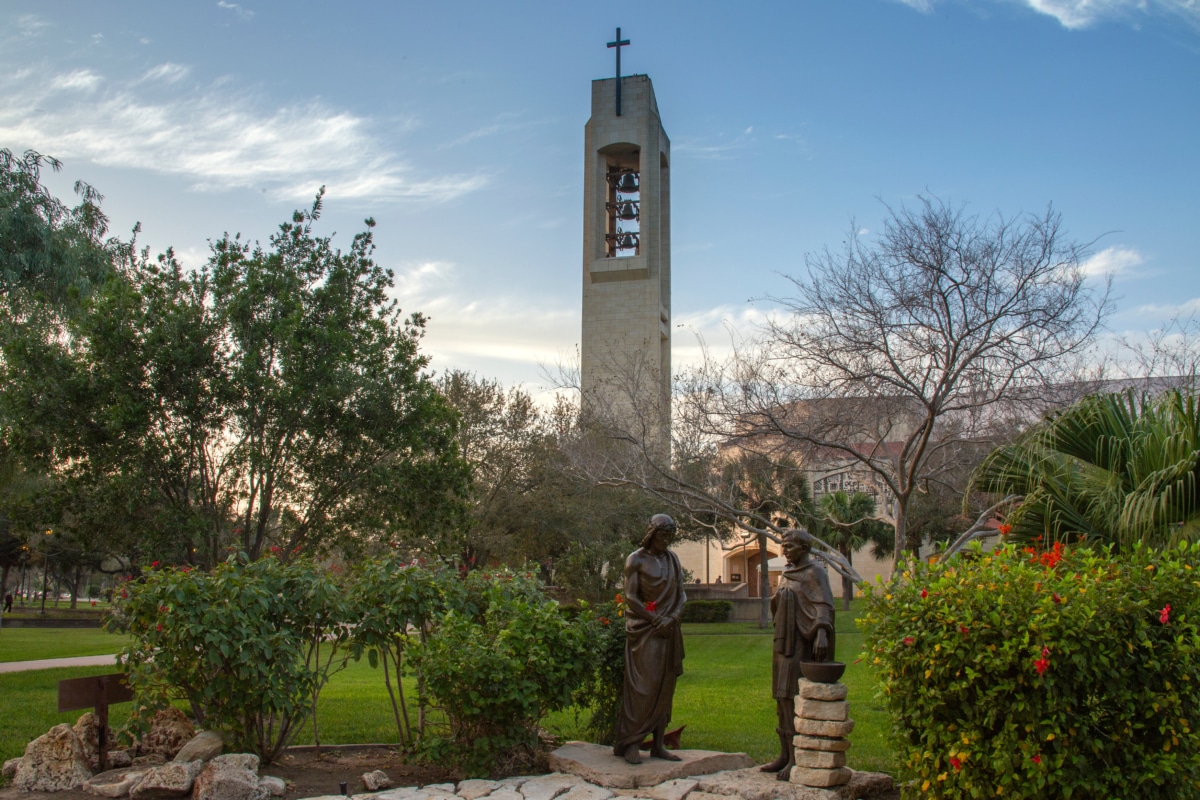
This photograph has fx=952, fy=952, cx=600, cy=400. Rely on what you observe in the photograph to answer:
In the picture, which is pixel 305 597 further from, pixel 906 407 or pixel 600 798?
pixel 906 407

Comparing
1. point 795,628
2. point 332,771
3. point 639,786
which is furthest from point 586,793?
point 332,771

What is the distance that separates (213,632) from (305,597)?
876mm

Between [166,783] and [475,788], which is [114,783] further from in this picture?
[475,788]

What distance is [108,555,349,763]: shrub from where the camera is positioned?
696 centimetres

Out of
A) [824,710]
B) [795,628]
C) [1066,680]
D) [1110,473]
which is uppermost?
[1110,473]

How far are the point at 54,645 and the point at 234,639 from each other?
2165 cm

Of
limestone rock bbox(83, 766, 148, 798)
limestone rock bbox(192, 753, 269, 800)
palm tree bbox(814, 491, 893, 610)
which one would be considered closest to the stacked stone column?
limestone rock bbox(192, 753, 269, 800)

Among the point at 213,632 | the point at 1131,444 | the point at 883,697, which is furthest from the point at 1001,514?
the point at 213,632

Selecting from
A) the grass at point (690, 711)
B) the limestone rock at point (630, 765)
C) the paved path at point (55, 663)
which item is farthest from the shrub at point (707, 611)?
the limestone rock at point (630, 765)

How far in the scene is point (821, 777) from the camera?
6.57 metres

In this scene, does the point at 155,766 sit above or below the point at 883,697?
below

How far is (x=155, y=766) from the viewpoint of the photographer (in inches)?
274

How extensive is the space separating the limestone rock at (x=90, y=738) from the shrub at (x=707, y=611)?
99.9 ft

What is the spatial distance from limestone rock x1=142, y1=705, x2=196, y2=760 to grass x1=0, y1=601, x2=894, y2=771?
59.8 inches
